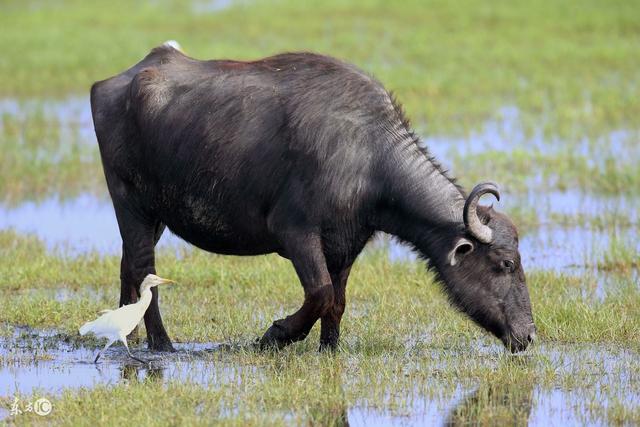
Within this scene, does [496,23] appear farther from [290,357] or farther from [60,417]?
[60,417]

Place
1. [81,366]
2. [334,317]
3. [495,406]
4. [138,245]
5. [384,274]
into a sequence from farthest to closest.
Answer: [384,274] < [138,245] < [334,317] < [81,366] < [495,406]

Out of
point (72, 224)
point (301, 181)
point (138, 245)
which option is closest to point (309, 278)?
point (301, 181)

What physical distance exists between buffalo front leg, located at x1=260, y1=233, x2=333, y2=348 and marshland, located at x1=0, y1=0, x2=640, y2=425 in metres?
0.21

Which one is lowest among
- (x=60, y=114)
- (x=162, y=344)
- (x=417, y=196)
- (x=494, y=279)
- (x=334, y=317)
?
(x=162, y=344)

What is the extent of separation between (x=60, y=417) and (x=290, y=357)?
1.61 m

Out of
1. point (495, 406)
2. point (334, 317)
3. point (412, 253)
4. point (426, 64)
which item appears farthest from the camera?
point (426, 64)

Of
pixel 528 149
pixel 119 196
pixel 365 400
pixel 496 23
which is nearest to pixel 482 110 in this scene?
pixel 528 149

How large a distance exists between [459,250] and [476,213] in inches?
9.1

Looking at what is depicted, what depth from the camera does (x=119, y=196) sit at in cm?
779

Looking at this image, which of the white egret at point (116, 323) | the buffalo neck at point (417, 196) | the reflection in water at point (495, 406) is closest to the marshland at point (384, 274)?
the reflection in water at point (495, 406)

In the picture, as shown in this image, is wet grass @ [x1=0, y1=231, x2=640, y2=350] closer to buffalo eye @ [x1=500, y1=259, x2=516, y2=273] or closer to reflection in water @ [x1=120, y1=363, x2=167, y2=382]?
buffalo eye @ [x1=500, y1=259, x2=516, y2=273]

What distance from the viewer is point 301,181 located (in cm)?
708

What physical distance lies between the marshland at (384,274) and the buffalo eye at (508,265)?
1.72 ft

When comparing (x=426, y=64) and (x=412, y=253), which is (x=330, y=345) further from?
(x=426, y=64)
